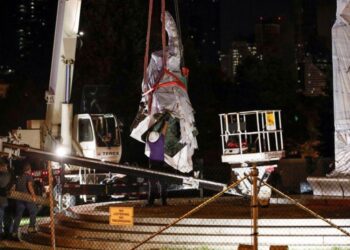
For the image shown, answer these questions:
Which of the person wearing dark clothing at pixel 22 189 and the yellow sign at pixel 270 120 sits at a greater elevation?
the yellow sign at pixel 270 120

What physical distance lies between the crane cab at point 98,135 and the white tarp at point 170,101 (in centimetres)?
1090

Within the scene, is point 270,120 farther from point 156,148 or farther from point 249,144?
point 156,148

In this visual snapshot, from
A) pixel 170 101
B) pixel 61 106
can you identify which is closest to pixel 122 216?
pixel 170 101

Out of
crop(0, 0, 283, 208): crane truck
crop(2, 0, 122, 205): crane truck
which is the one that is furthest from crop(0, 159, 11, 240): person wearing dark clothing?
crop(2, 0, 122, 205): crane truck

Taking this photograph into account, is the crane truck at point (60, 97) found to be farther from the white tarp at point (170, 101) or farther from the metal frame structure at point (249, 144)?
the metal frame structure at point (249, 144)

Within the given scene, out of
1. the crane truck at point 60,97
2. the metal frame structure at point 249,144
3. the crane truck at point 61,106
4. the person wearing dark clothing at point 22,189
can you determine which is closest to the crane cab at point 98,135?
the crane truck at point 61,106

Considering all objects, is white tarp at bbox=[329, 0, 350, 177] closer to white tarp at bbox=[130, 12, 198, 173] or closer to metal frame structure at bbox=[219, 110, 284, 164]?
metal frame structure at bbox=[219, 110, 284, 164]

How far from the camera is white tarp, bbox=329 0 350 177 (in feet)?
58.5

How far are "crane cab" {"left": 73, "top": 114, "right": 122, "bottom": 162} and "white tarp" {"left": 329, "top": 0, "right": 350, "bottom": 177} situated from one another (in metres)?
11.2

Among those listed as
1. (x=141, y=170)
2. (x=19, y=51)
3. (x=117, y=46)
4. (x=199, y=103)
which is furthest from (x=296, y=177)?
(x=19, y=51)

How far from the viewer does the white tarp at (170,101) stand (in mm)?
15641

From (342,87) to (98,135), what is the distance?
1245 centimetres

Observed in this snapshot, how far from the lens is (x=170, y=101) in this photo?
51.3 ft

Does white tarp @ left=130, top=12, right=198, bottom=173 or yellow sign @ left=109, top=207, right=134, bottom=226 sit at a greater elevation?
white tarp @ left=130, top=12, right=198, bottom=173
